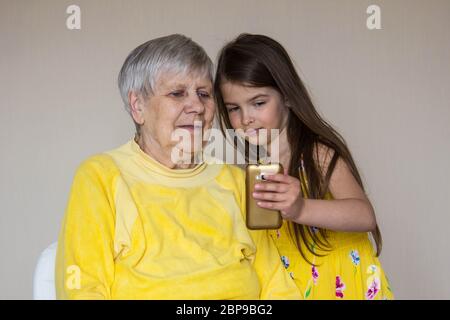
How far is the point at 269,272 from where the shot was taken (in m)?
1.46

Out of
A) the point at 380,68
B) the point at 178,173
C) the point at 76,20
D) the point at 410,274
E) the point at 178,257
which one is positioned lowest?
the point at 410,274

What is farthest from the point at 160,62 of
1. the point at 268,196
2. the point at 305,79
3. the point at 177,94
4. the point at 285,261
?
the point at 305,79

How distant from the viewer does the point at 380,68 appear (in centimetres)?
236

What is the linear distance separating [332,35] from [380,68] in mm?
214

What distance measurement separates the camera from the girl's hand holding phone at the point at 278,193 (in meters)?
1.39

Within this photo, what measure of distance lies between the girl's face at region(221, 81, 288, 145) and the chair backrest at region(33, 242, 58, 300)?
0.60 meters

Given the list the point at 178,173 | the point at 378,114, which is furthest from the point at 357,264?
the point at 378,114

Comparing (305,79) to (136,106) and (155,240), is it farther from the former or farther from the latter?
(155,240)

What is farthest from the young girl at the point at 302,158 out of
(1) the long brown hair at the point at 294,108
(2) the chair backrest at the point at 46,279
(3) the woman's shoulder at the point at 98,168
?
(2) the chair backrest at the point at 46,279

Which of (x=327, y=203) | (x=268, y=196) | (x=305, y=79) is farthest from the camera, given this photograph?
(x=305, y=79)

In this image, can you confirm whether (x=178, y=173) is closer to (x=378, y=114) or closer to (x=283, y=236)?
(x=283, y=236)

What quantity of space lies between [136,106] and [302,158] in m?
0.52

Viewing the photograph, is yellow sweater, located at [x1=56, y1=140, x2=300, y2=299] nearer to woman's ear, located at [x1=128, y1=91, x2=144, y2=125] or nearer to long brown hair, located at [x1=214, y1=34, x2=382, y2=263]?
woman's ear, located at [x1=128, y1=91, x2=144, y2=125]

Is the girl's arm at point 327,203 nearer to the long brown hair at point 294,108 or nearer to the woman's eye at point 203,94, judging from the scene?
the long brown hair at point 294,108
